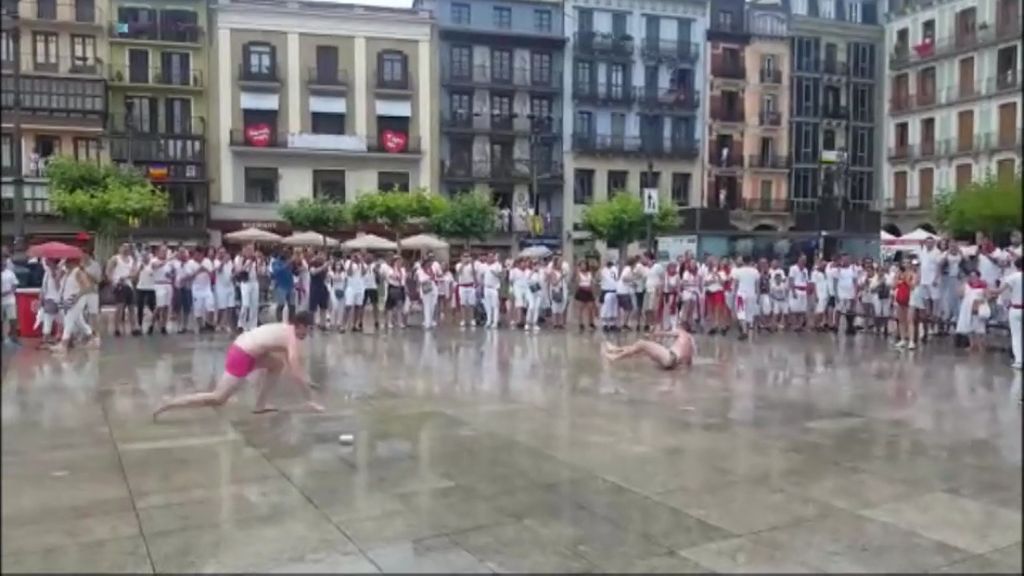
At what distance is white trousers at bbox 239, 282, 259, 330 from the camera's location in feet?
64.6

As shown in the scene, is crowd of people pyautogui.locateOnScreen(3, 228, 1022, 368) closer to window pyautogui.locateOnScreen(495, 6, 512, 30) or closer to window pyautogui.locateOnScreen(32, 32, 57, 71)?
window pyautogui.locateOnScreen(32, 32, 57, 71)

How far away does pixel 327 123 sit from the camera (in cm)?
5166

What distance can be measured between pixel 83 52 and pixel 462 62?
19781 millimetres

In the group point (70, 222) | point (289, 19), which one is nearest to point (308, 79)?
point (289, 19)

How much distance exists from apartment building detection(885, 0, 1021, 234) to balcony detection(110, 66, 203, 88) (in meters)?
33.7

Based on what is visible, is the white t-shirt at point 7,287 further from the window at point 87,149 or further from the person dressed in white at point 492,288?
the window at point 87,149

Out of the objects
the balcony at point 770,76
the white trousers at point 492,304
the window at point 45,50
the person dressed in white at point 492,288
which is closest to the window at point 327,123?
the window at point 45,50

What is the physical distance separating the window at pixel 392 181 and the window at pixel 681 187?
17098 mm

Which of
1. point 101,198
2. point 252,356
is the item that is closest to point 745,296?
point 252,356

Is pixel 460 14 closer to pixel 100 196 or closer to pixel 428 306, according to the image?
pixel 100 196

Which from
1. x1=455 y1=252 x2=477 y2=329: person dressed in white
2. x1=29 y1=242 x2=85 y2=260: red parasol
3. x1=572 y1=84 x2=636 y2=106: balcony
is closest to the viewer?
x1=29 y1=242 x2=85 y2=260: red parasol

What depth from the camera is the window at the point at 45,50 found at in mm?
46000

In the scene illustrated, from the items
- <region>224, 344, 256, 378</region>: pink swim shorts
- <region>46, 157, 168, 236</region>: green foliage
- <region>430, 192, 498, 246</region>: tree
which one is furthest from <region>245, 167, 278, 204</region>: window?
<region>224, 344, 256, 378</region>: pink swim shorts

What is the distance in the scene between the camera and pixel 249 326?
65.1 feet
